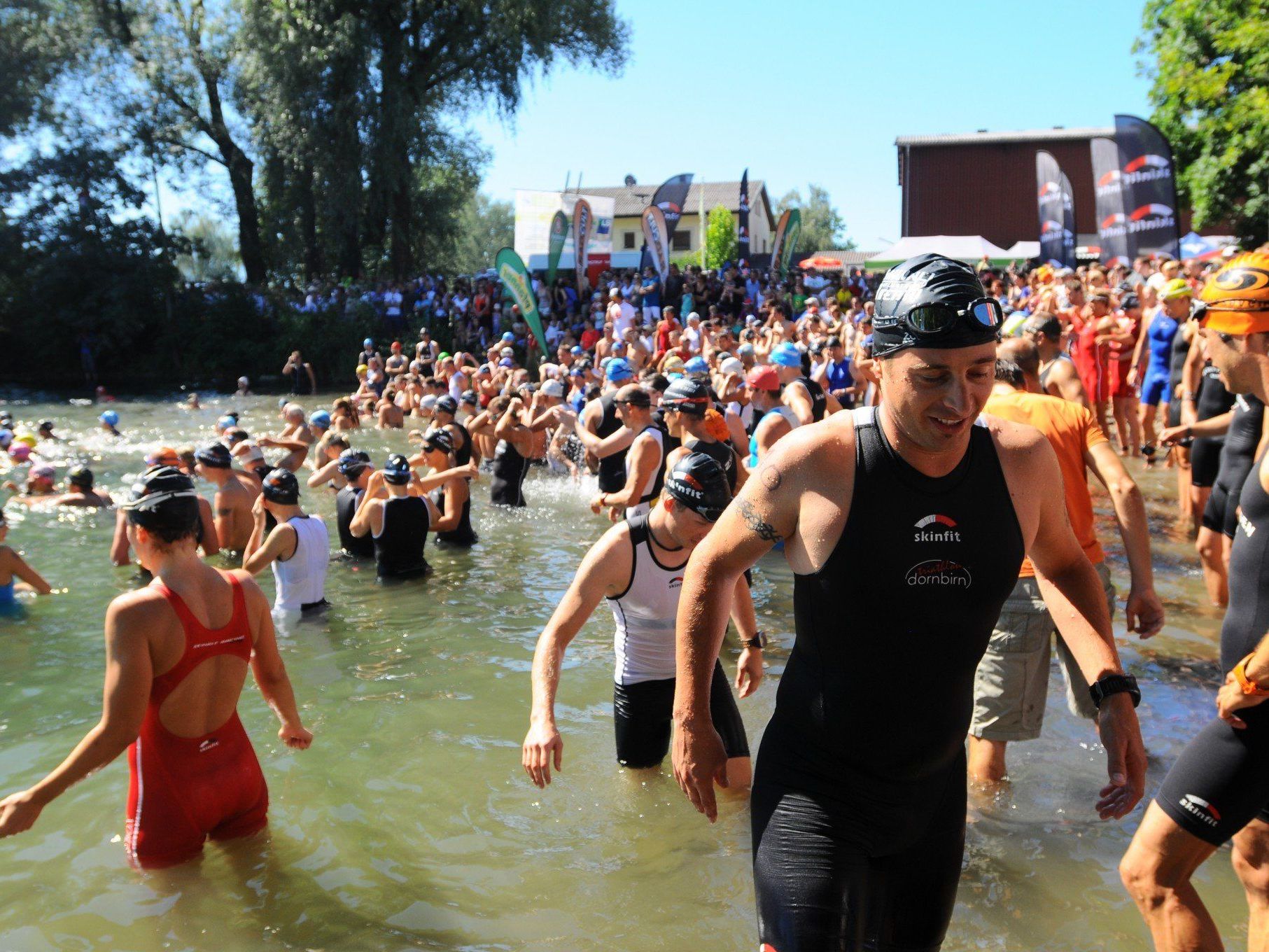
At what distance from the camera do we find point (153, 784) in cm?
375

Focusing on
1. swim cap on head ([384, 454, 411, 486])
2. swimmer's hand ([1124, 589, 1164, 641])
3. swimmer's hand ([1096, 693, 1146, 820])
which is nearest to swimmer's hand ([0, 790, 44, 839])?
swimmer's hand ([1096, 693, 1146, 820])

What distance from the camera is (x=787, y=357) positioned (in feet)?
29.8

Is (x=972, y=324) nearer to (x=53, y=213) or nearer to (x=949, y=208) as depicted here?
(x=53, y=213)

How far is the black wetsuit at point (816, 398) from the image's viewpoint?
9.18 meters

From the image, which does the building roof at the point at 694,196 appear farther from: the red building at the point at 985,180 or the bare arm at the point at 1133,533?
the bare arm at the point at 1133,533

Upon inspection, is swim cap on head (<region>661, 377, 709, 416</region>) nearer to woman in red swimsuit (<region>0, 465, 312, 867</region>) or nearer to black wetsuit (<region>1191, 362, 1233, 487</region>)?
black wetsuit (<region>1191, 362, 1233, 487</region>)

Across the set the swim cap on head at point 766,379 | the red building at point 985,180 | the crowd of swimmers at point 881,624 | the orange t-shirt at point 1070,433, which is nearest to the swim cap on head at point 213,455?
the crowd of swimmers at point 881,624

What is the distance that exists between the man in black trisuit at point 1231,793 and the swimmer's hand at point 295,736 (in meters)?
2.94

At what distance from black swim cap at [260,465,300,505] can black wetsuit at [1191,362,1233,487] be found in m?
5.79

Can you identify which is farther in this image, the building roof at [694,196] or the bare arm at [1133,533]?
the building roof at [694,196]

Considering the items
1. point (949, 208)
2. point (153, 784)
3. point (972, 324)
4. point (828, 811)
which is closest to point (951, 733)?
point (828, 811)

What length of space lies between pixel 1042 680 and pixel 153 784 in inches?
135

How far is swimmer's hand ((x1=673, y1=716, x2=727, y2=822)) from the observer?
2.28 m

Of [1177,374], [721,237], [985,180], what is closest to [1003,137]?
[985,180]
